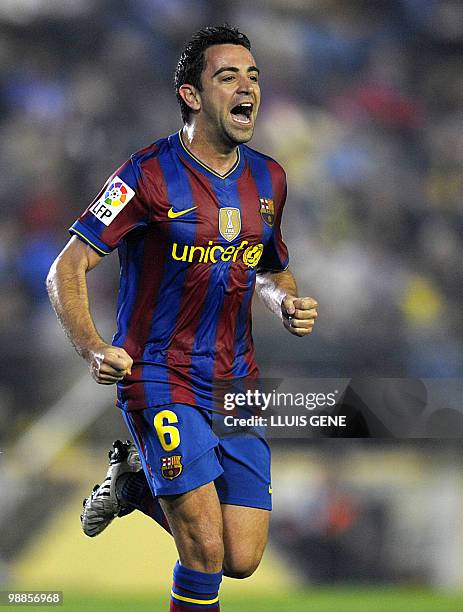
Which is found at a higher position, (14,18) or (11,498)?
(14,18)

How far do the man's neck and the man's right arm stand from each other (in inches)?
17.8

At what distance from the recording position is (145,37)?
5.01 m

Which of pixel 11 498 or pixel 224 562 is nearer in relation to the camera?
pixel 224 562

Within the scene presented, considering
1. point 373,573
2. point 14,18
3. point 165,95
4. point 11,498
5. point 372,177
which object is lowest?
point 373,573

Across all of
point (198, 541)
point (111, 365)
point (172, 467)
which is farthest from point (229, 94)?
point (198, 541)

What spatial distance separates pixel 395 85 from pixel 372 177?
468 mm

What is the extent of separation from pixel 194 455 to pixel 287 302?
1.68ft

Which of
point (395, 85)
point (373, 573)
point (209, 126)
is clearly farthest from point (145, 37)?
point (373, 573)

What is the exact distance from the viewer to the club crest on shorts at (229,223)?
2947 millimetres

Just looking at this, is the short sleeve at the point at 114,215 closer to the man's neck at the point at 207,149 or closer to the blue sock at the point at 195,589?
the man's neck at the point at 207,149

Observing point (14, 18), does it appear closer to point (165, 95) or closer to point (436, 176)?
point (165, 95)

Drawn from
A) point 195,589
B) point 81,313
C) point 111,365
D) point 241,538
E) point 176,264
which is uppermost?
point 176,264

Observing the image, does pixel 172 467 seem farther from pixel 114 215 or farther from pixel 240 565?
pixel 114 215

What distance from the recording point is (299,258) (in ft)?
16.3
